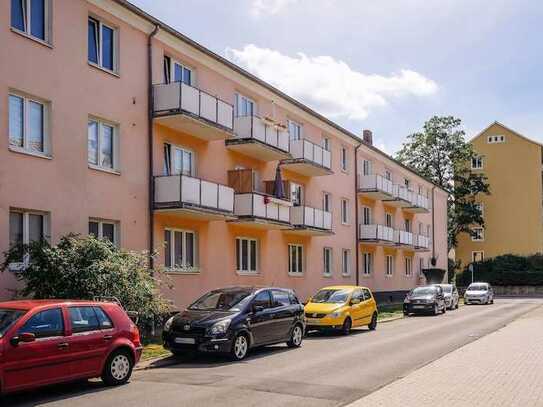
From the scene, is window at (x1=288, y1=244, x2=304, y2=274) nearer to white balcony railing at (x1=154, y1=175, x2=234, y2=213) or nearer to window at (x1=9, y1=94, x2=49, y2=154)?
white balcony railing at (x1=154, y1=175, x2=234, y2=213)

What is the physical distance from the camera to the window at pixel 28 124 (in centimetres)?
1540

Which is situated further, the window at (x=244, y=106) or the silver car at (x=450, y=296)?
the silver car at (x=450, y=296)

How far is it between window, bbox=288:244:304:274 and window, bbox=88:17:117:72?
526 inches

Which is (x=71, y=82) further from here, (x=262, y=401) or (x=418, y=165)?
(x=418, y=165)

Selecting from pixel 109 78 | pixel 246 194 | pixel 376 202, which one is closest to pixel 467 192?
pixel 376 202

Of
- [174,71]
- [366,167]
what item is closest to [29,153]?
[174,71]

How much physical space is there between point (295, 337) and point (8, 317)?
8802 mm

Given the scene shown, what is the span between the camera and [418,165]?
6850cm

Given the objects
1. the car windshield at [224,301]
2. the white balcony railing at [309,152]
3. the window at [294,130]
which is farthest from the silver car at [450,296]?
the car windshield at [224,301]

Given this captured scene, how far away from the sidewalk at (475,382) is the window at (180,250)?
921 cm

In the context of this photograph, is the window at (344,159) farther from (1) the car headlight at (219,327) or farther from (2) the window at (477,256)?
(2) the window at (477,256)

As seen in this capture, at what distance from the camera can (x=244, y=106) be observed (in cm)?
2609

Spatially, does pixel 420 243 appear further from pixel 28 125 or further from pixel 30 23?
pixel 30 23

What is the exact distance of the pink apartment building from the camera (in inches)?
622
